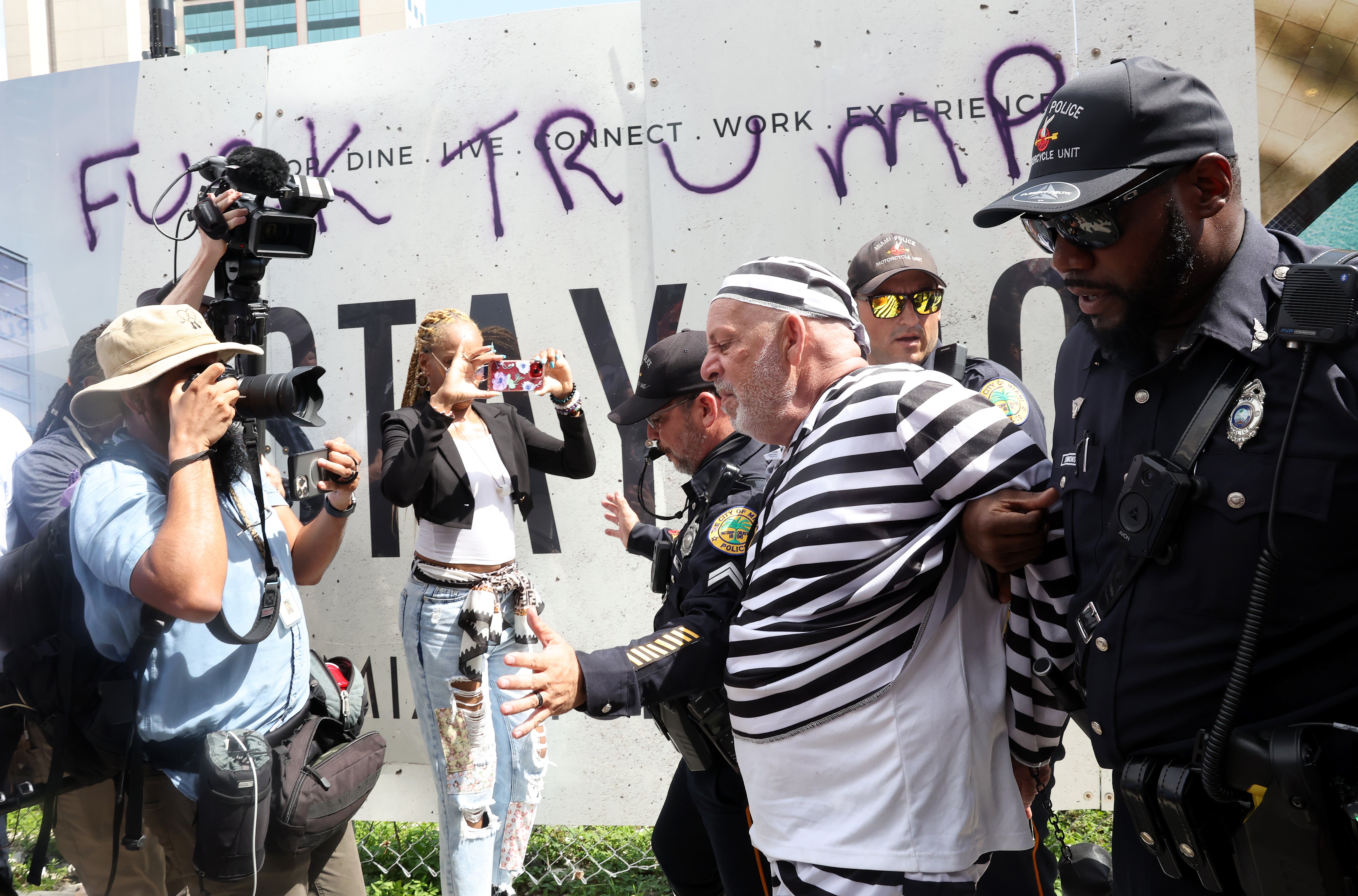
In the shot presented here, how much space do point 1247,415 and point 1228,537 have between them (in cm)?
17

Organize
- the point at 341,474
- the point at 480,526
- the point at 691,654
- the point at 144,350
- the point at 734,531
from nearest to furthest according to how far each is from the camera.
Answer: the point at 691,654, the point at 734,531, the point at 144,350, the point at 341,474, the point at 480,526

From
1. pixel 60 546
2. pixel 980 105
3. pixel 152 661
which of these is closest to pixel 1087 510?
pixel 152 661

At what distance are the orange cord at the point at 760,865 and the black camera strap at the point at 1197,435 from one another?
3.84 feet

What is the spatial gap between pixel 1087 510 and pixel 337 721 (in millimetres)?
2052

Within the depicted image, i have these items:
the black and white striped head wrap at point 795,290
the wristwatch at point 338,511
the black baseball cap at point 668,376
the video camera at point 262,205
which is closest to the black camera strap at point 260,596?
the wristwatch at point 338,511

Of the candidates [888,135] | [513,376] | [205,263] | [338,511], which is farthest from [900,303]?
[205,263]

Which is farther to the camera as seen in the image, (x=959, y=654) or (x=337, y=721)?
(x=337, y=721)

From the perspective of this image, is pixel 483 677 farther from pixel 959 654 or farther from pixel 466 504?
pixel 959 654

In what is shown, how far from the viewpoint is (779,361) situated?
6.14 ft

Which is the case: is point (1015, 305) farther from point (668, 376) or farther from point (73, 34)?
point (73, 34)

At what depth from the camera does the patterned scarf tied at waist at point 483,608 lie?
3.32 meters

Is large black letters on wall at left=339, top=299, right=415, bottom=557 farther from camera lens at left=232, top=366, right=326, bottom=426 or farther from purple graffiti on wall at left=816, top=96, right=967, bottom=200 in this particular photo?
purple graffiti on wall at left=816, top=96, right=967, bottom=200

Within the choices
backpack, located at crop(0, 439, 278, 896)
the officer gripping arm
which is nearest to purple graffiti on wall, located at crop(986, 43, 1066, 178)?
the officer gripping arm

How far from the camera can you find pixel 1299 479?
1.22 m
